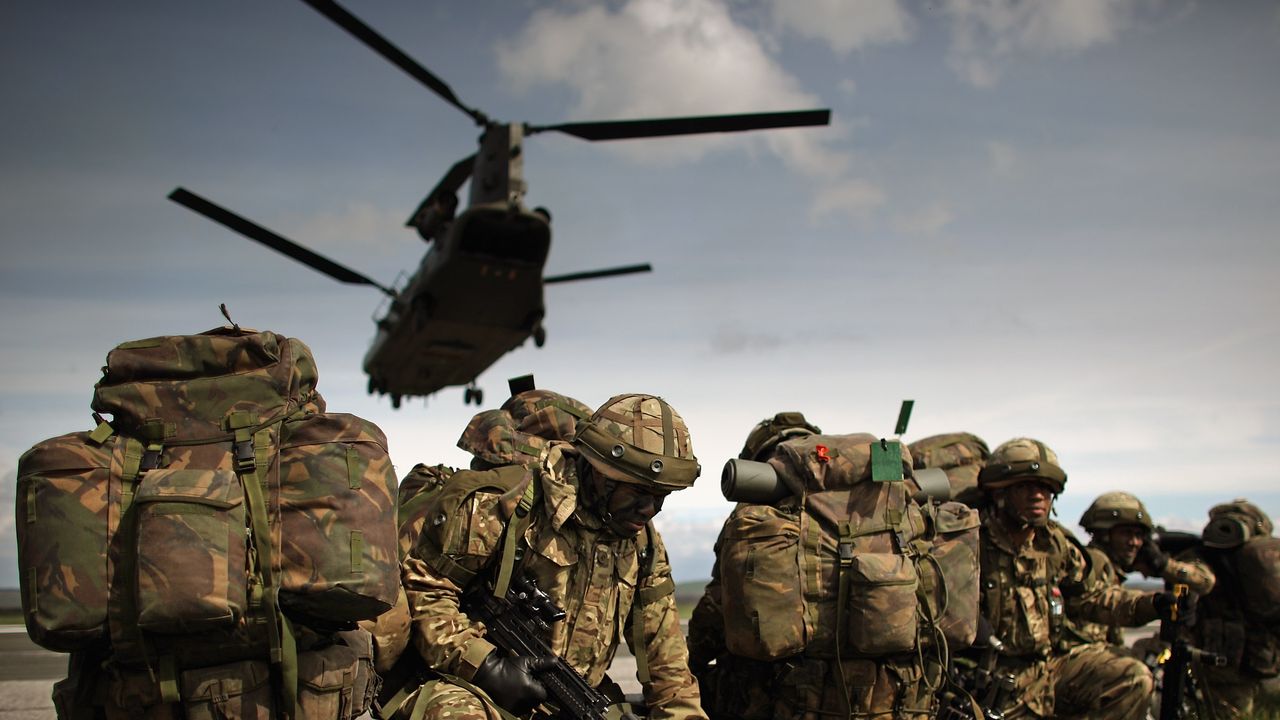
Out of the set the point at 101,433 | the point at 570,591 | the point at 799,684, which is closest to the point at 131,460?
the point at 101,433

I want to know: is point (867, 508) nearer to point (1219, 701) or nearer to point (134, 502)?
point (134, 502)

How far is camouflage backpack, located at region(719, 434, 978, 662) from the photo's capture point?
566 cm

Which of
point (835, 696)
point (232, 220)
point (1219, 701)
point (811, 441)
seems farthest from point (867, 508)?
point (232, 220)

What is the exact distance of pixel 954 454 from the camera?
28.8 ft

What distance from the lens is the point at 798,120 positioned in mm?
16469

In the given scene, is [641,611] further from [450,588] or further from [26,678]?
[26,678]

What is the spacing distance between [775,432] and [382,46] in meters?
11.7

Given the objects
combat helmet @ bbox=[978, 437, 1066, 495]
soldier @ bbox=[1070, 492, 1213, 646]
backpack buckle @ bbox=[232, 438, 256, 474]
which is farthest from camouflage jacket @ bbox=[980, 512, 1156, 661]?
backpack buckle @ bbox=[232, 438, 256, 474]

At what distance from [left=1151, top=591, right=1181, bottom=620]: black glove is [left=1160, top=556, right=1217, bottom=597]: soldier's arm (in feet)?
4.81

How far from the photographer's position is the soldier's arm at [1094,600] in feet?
26.2

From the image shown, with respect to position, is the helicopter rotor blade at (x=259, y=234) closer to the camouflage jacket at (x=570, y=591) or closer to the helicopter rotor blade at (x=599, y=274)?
the helicopter rotor blade at (x=599, y=274)

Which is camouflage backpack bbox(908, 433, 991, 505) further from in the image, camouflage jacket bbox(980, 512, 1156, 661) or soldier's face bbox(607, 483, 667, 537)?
soldier's face bbox(607, 483, 667, 537)

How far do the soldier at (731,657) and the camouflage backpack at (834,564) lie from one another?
0.46 meters

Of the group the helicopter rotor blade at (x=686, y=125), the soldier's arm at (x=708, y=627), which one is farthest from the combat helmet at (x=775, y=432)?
the helicopter rotor blade at (x=686, y=125)
